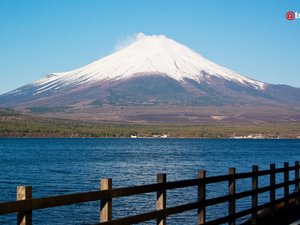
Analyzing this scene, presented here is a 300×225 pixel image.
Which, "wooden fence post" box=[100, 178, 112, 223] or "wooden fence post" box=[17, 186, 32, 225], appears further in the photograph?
"wooden fence post" box=[100, 178, 112, 223]

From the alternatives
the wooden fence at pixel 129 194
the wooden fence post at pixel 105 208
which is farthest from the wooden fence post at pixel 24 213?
the wooden fence post at pixel 105 208

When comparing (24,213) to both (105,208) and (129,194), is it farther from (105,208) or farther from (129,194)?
(129,194)

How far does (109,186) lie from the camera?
930cm

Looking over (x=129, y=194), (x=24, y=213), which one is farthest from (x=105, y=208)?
(x=24, y=213)

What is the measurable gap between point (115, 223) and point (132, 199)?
23.4m

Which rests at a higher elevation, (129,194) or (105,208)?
(129,194)

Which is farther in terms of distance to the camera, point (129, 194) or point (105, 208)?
point (129, 194)

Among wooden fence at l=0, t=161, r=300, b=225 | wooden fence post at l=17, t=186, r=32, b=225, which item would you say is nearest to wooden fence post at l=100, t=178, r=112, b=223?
wooden fence at l=0, t=161, r=300, b=225

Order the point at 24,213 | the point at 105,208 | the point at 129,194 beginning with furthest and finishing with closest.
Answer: the point at 129,194
the point at 105,208
the point at 24,213

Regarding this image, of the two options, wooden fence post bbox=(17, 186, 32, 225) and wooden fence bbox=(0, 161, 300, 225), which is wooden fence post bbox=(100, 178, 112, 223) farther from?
wooden fence post bbox=(17, 186, 32, 225)

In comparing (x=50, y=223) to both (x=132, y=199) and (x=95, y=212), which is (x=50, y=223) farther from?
(x=132, y=199)

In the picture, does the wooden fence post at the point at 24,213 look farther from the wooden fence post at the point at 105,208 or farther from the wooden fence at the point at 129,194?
the wooden fence post at the point at 105,208

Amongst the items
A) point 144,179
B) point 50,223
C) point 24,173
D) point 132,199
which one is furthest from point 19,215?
point 24,173

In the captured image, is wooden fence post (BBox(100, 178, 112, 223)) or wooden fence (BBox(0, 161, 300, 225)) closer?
wooden fence (BBox(0, 161, 300, 225))
